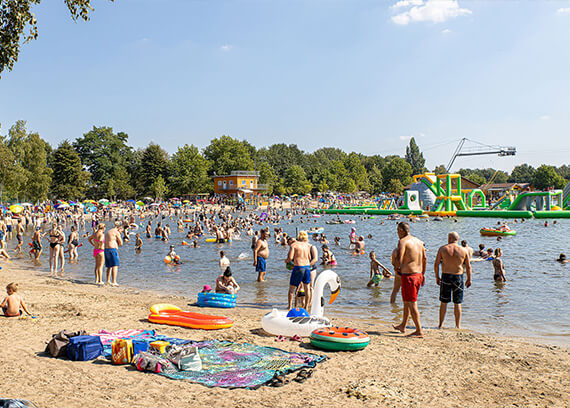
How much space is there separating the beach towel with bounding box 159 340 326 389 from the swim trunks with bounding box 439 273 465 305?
2655 mm

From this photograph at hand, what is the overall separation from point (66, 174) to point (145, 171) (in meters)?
14.9

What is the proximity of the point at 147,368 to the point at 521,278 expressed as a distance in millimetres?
12522

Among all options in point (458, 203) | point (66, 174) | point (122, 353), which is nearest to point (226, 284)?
point (122, 353)

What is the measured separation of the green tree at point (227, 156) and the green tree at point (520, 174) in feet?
263

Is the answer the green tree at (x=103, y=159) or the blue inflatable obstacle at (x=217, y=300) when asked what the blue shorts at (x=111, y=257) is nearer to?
the blue inflatable obstacle at (x=217, y=300)

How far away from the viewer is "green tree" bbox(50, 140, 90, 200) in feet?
188

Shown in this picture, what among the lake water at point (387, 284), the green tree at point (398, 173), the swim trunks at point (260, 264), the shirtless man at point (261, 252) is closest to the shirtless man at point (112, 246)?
the lake water at point (387, 284)

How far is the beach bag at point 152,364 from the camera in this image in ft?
15.9

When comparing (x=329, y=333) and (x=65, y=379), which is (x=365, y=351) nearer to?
(x=329, y=333)

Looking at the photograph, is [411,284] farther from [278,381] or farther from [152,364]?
[152,364]

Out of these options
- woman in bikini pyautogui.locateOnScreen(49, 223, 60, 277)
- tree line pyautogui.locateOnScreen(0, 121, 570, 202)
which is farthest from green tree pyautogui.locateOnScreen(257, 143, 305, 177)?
woman in bikini pyautogui.locateOnScreen(49, 223, 60, 277)

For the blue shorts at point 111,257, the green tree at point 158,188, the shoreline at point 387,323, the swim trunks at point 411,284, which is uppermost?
the green tree at point 158,188

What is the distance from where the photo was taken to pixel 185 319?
718cm

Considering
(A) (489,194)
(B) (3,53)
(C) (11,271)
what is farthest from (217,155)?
(B) (3,53)
